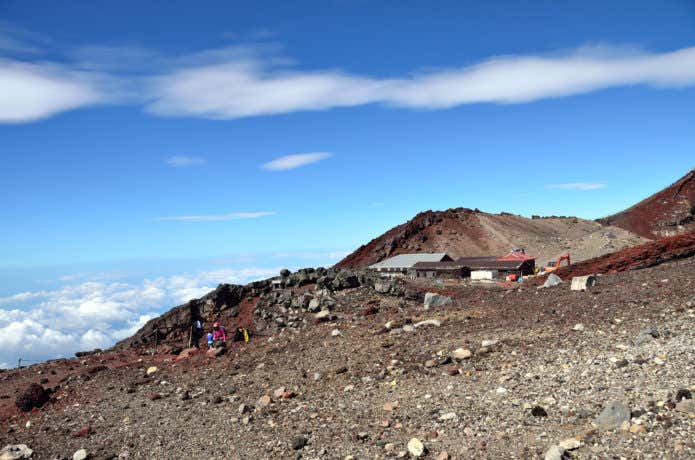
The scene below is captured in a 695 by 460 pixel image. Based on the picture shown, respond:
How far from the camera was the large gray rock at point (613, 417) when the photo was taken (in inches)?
301

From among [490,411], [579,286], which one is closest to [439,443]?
[490,411]

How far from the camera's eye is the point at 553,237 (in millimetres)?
67062

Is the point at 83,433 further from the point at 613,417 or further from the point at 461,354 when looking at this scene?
the point at 613,417

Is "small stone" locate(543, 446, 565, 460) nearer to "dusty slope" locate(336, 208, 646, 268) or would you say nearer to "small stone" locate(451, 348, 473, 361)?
"small stone" locate(451, 348, 473, 361)

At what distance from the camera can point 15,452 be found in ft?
39.2

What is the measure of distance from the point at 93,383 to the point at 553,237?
6291 cm

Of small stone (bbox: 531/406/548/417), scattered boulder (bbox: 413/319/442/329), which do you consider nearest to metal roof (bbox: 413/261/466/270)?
scattered boulder (bbox: 413/319/442/329)

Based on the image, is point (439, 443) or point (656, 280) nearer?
point (439, 443)

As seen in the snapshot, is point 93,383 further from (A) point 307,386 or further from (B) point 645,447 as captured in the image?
(B) point 645,447

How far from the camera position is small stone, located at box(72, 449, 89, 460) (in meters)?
11.1

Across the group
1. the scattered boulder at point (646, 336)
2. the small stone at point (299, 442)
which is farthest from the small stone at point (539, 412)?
the small stone at point (299, 442)

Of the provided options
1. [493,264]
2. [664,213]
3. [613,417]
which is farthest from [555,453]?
[664,213]

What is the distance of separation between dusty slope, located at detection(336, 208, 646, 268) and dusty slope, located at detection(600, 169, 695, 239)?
929 centimetres

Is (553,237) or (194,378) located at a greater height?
(553,237)
